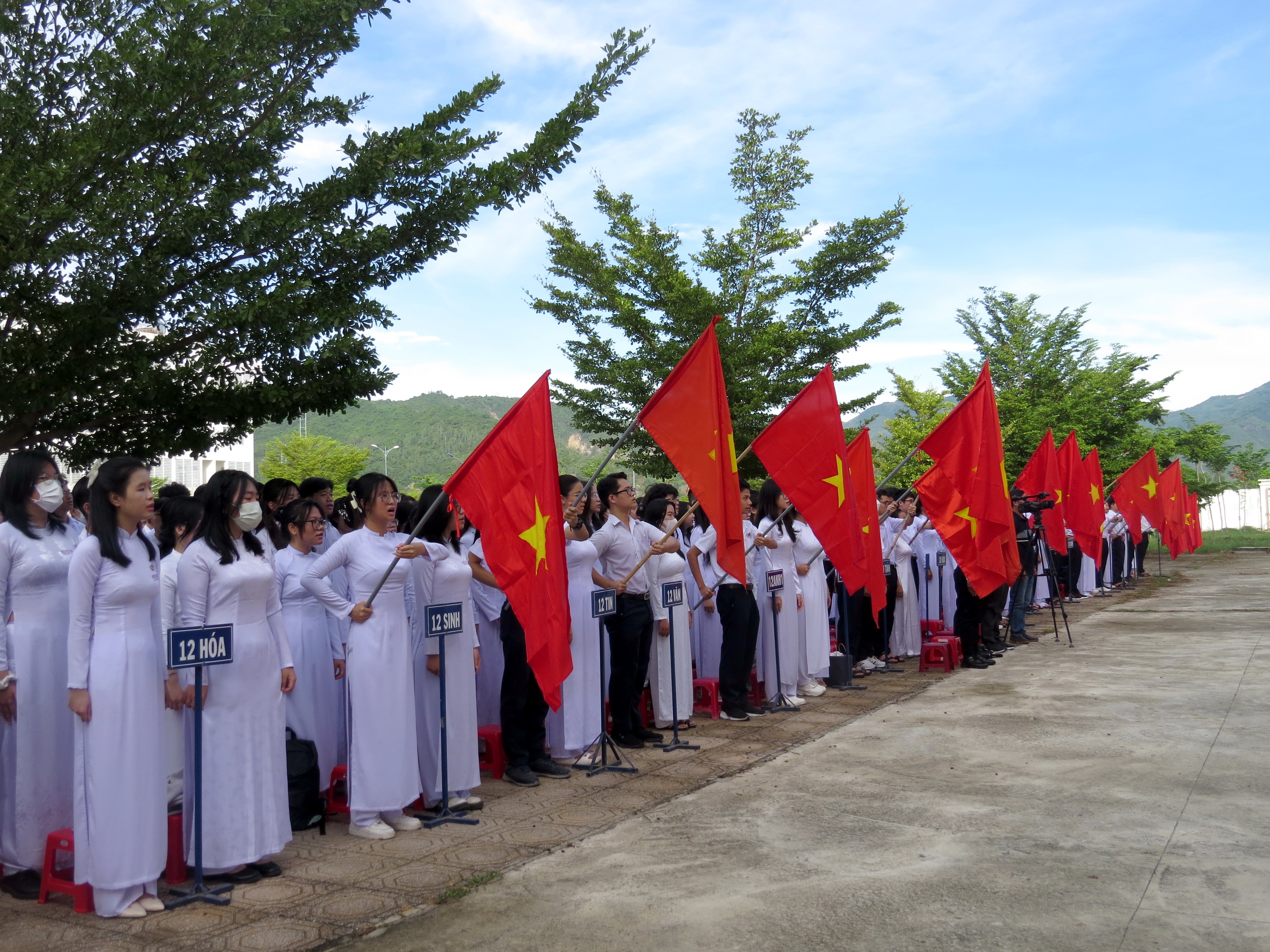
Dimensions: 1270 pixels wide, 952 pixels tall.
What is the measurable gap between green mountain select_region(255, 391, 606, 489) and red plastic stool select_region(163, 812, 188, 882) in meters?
89.8

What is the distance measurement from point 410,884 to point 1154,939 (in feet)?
9.80

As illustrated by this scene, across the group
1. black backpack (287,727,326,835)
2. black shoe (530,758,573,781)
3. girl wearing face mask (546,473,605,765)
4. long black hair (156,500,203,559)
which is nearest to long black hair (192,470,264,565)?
long black hair (156,500,203,559)

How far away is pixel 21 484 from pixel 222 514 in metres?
0.87

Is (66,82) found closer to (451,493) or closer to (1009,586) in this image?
(451,493)

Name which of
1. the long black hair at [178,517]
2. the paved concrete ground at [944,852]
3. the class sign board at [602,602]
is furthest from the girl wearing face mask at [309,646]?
the paved concrete ground at [944,852]

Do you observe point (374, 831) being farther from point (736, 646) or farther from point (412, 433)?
point (412, 433)

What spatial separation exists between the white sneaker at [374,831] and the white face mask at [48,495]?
2.18 m

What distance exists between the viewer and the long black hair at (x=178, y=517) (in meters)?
5.43

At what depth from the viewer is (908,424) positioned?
29.5 meters

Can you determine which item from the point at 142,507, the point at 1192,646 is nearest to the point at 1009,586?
the point at 1192,646

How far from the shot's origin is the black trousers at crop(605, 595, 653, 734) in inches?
296

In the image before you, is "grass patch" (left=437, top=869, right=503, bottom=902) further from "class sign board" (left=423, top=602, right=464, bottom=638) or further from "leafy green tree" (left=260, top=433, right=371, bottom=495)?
"leafy green tree" (left=260, top=433, right=371, bottom=495)

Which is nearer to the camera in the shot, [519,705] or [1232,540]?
[519,705]

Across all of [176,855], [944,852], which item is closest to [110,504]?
[176,855]
